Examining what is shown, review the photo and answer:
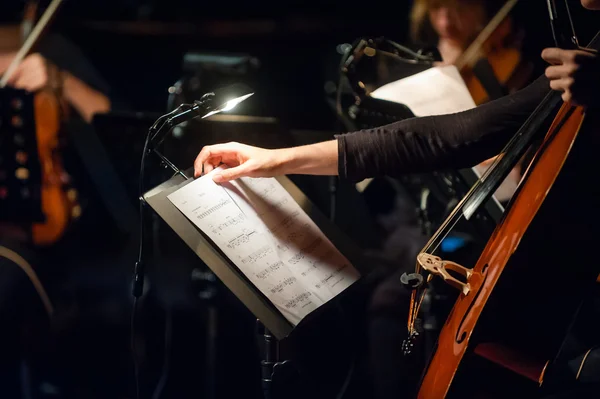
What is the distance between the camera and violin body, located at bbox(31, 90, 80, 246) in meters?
2.32

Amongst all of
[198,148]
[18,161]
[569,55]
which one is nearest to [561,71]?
[569,55]

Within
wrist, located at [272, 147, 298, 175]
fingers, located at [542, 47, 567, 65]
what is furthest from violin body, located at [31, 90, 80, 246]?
fingers, located at [542, 47, 567, 65]

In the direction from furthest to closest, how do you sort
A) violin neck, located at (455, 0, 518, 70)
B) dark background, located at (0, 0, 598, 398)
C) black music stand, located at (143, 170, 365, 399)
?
1. violin neck, located at (455, 0, 518, 70)
2. dark background, located at (0, 0, 598, 398)
3. black music stand, located at (143, 170, 365, 399)

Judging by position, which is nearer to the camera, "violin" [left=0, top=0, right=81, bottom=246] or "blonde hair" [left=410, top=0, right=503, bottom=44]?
"violin" [left=0, top=0, right=81, bottom=246]

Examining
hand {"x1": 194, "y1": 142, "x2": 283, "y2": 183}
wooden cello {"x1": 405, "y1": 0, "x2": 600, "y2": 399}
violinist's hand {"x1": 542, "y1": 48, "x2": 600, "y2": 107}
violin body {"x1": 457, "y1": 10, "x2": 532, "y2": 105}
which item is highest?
violin body {"x1": 457, "y1": 10, "x2": 532, "y2": 105}

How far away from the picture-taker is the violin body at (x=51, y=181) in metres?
2.32

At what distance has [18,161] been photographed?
1.85 metres

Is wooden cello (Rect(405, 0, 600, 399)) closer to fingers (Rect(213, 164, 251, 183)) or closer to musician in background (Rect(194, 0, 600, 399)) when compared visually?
musician in background (Rect(194, 0, 600, 399))

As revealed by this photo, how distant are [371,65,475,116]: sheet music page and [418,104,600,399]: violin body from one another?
577 millimetres

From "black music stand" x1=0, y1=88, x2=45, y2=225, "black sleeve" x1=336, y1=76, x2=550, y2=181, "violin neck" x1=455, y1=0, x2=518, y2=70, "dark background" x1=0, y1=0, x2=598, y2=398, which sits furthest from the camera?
"violin neck" x1=455, y1=0, x2=518, y2=70

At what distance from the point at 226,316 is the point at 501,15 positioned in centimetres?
162

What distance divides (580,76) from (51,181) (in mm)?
1962

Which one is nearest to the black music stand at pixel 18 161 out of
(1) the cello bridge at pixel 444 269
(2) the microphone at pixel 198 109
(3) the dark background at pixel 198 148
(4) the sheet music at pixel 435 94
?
(3) the dark background at pixel 198 148

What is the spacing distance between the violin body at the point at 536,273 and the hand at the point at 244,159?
1.53 ft
